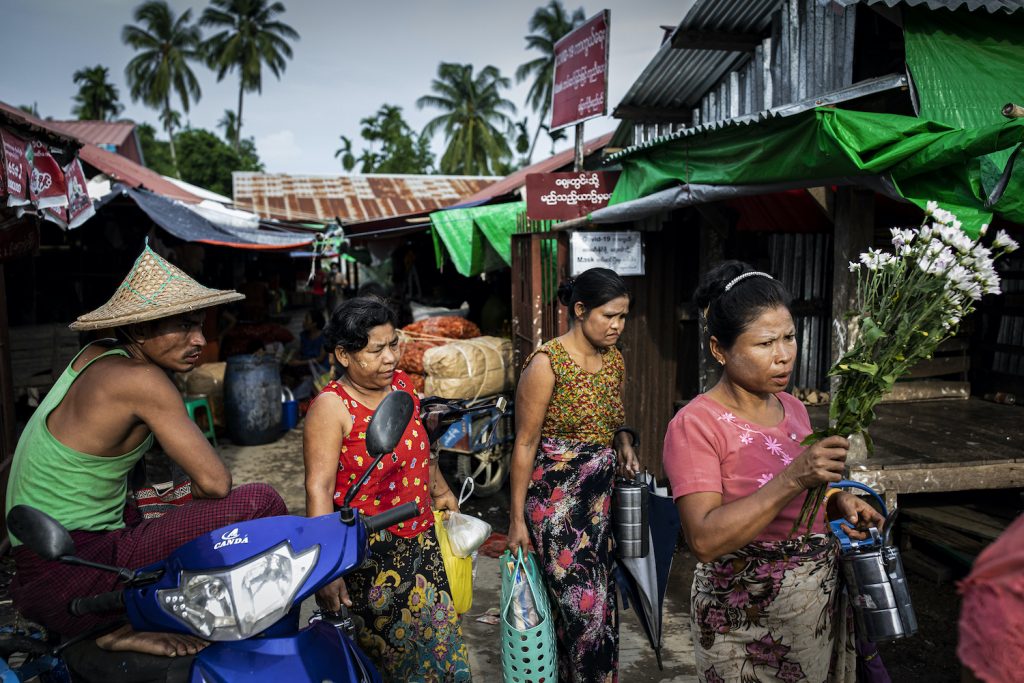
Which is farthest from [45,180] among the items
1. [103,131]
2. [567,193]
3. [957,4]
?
[103,131]

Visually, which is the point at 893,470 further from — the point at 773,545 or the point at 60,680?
the point at 60,680

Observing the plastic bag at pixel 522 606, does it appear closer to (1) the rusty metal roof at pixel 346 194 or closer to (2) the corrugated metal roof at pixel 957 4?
(2) the corrugated metal roof at pixel 957 4

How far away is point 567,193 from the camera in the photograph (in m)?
5.43

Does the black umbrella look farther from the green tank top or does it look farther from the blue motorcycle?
the green tank top

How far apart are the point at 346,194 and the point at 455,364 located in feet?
46.4

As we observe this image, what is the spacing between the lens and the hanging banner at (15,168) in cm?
393

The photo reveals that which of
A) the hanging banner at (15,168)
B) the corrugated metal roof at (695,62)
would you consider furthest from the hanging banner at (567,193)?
the hanging banner at (15,168)

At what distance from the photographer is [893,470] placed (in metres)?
3.67

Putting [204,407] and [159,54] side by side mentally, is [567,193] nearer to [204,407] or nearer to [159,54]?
[204,407]

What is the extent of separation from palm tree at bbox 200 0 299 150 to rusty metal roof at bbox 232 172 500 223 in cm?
2254

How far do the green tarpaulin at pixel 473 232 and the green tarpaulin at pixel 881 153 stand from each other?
13.6 ft

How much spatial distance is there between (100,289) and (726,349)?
1052 centimetres

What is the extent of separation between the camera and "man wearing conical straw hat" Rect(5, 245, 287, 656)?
6.57ft

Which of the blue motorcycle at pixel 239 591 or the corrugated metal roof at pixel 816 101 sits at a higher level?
the corrugated metal roof at pixel 816 101
